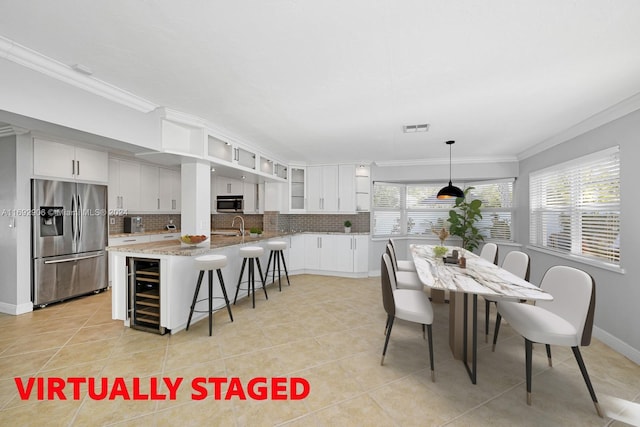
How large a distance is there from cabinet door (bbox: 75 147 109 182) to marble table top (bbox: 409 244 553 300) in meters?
4.86

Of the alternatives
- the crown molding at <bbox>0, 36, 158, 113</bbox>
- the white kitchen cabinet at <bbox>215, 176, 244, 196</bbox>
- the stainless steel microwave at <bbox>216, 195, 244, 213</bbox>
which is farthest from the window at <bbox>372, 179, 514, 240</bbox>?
the crown molding at <bbox>0, 36, 158, 113</bbox>

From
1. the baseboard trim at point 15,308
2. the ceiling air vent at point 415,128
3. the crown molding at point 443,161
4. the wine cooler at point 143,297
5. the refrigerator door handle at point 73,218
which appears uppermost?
the ceiling air vent at point 415,128

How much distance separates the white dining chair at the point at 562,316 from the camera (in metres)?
1.79

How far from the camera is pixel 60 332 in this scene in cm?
280

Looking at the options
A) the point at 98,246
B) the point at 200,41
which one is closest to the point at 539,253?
the point at 200,41

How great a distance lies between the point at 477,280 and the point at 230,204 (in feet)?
16.8

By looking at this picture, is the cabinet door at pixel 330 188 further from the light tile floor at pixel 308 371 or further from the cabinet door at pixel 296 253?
the light tile floor at pixel 308 371

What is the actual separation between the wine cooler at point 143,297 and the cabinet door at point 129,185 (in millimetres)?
2487

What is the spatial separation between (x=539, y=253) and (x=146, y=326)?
18.4 feet

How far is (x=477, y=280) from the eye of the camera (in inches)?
88.9

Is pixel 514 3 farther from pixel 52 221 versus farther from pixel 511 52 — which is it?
pixel 52 221

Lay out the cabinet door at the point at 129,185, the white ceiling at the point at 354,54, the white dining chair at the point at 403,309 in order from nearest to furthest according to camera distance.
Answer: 1. the white ceiling at the point at 354,54
2. the white dining chair at the point at 403,309
3. the cabinet door at the point at 129,185

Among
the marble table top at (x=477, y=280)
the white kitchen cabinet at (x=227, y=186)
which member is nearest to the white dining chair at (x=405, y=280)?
the marble table top at (x=477, y=280)

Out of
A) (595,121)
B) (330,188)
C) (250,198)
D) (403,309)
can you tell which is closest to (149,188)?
(250,198)
